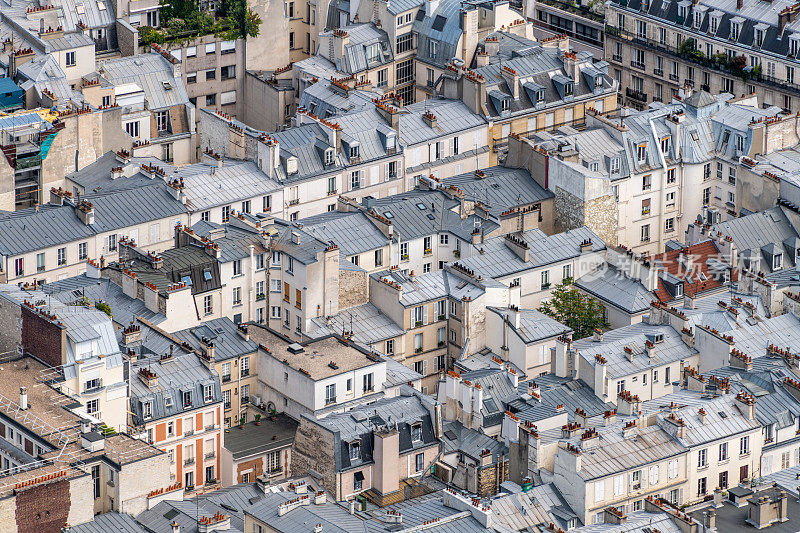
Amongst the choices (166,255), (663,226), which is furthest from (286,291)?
(663,226)

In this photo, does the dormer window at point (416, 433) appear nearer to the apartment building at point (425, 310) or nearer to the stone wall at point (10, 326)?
the apartment building at point (425, 310)

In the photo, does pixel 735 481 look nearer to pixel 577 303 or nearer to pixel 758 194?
pixel 577 303

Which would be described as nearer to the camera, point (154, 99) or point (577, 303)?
point (577, 303)

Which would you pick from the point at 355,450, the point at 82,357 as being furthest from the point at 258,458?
the point at 82,357

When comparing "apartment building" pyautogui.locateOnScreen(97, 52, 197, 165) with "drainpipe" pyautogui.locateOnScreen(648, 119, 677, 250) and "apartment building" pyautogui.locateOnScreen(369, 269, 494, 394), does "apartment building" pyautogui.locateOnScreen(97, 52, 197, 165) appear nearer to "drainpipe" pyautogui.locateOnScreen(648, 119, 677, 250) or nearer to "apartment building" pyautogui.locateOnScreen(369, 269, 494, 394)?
"apartment building" pyautogui.locateOnScreen(369, 269, 494, 394)

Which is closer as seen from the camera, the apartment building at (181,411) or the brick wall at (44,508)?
the brick wall at (44,508)

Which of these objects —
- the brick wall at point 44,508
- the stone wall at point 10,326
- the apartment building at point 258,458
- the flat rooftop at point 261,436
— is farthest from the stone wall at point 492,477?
the stone wall at point 10,326
